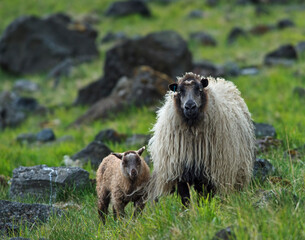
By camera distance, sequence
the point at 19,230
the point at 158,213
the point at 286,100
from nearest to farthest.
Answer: the point at 158,213, the point at 19,230, the point at 286,100

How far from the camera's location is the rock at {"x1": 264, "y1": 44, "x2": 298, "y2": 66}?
66.9 ft

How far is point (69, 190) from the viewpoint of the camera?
Result: 337 inches

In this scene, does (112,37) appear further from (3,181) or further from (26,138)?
(3,181)

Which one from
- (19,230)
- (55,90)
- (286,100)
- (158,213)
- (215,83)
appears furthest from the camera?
(55,90)

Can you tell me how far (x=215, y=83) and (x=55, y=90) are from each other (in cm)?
1538

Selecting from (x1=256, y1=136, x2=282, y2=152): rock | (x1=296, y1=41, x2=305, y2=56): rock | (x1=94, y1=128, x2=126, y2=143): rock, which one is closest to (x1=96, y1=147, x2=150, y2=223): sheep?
(x1=256, y1=136, x2=282, y2=152): rock

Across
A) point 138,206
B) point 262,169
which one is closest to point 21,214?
point 138,206

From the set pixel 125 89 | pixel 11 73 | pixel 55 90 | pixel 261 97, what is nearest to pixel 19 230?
pixel 125 89

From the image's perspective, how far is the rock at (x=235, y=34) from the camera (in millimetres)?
26028

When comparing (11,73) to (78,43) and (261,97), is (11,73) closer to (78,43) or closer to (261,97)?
(78,43)

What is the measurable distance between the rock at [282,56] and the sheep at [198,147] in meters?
13.5

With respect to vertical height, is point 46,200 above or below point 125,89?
below

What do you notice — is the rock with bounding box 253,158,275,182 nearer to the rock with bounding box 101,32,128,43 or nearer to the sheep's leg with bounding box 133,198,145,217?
the sheep's leg with bounding box 133,198,145,217

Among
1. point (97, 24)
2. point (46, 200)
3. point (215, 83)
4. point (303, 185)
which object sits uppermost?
point (97, 24)
